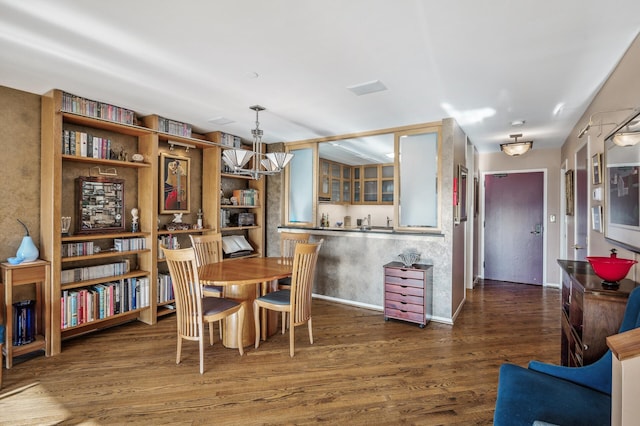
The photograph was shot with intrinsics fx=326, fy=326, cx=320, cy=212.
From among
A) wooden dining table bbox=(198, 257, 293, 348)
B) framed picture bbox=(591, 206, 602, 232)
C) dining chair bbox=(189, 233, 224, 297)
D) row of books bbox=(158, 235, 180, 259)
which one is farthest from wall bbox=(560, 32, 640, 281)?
row of books bbox=(158, 235, 180, 259)

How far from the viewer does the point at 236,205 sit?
509 cm

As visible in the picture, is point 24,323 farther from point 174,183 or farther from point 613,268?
point 613,268

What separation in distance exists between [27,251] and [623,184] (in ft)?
15.6

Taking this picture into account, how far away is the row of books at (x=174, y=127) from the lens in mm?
4004

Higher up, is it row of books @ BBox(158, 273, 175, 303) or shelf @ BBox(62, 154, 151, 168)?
shelf @ BBox(62, 154, 151, 168)

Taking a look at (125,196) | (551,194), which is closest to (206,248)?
(125,196)

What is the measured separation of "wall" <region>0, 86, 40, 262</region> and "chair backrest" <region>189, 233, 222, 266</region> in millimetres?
1477

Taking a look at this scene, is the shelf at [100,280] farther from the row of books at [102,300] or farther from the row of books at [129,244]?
the row of books at [129,244]

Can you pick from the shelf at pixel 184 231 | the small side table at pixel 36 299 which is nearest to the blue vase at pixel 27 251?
the small side table at pixel 36 299

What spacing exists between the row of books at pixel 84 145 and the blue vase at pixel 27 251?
895 millimetres

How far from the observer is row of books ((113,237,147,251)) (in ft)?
12.2

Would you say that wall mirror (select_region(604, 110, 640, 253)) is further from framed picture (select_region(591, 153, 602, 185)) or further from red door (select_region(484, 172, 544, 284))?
red door (select_region(484, 172, 544, 284))

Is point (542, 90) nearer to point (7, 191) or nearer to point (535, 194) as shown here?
point (535, 194)

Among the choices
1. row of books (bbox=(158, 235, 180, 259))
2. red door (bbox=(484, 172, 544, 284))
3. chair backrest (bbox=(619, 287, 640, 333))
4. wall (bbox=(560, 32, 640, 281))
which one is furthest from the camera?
red door (bbox=(484, 172, 544, 284))
